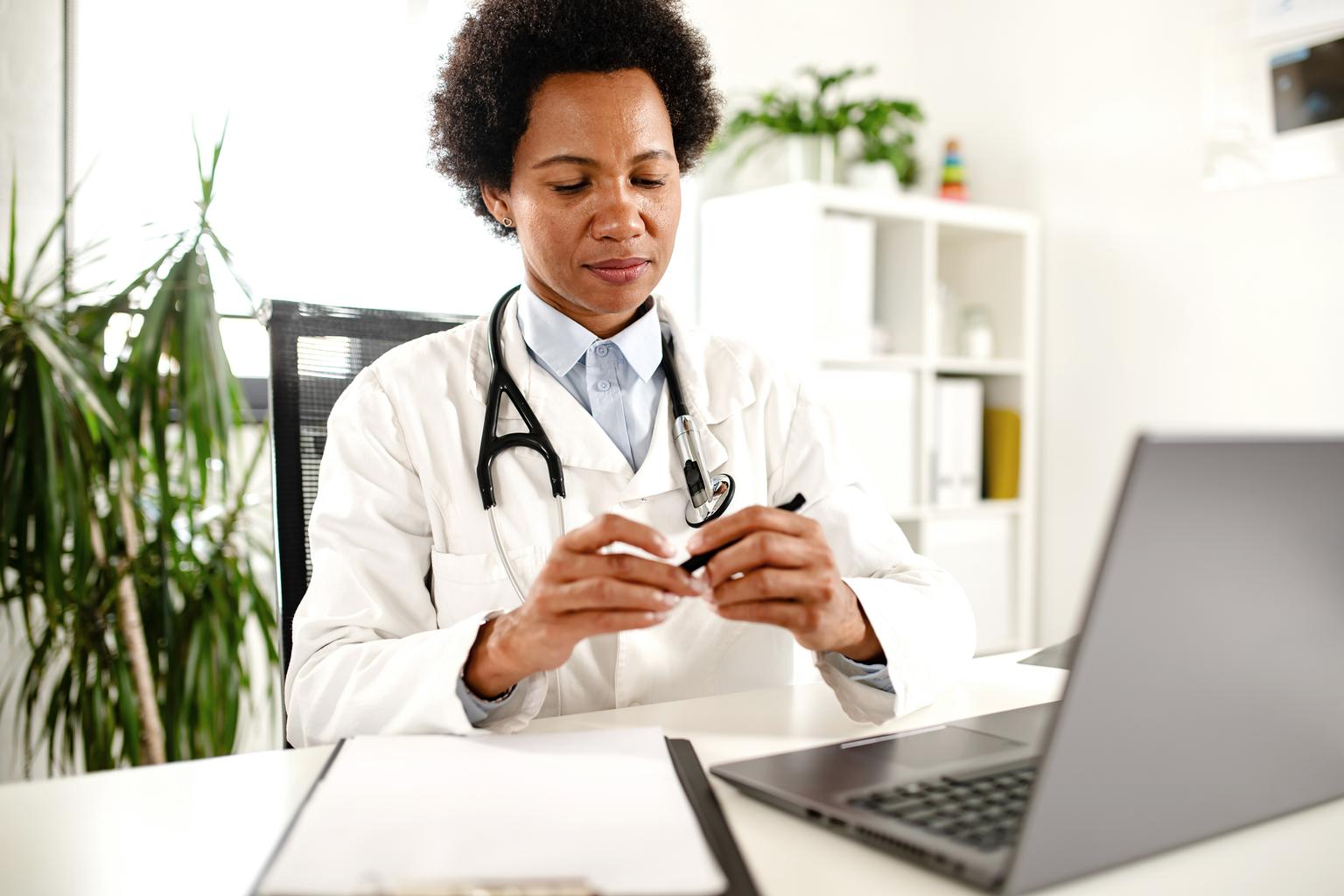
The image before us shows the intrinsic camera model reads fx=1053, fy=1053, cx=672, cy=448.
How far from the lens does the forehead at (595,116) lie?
4.00 ft

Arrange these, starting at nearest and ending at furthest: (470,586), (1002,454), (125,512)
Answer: (470,586) → (125,512) → (1002,454)

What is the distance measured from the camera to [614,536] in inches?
30.5

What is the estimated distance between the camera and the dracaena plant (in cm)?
173

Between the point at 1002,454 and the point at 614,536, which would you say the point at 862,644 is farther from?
the point at 1002,454

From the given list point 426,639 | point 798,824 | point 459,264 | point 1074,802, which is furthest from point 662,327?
point 459,264

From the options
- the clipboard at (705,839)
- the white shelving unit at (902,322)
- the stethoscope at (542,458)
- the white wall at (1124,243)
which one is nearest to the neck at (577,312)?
the stethoscope at (542,458)

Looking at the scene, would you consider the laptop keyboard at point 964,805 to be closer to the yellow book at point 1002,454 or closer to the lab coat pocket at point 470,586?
the lab coat pocket at point 470,586

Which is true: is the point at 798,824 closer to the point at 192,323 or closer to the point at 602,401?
the point at 602,401

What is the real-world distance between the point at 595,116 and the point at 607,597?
662mm

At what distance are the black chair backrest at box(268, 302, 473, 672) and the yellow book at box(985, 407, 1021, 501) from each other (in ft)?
6.69

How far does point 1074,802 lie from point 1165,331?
242 centimetres

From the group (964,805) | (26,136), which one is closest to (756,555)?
(964,805)

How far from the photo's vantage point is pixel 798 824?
2.16 ft

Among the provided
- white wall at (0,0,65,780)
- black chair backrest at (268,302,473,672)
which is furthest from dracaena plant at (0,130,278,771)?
black chair backrest at (268,302,473,672)
